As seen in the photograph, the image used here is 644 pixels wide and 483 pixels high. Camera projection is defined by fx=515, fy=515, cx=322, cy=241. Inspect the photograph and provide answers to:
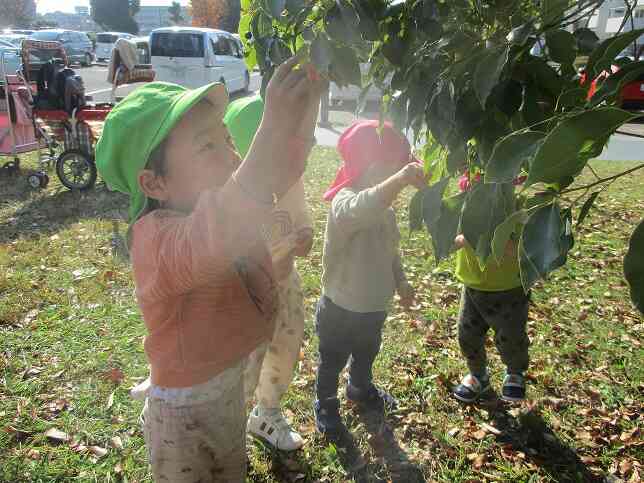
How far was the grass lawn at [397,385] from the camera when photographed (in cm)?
247

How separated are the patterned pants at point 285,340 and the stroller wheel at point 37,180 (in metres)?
5.58

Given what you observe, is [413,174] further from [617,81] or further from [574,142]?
[574,142]

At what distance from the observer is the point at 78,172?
6.51 metres

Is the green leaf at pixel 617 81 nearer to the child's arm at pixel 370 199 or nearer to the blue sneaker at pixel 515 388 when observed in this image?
the child's arm at pixel 370 199

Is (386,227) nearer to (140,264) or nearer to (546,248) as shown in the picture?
(140,264)

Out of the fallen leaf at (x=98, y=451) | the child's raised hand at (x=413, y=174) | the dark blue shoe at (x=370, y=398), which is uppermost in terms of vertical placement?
the child's raised hand at (x=413, y=174)

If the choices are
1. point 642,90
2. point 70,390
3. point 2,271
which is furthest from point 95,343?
point 642,90

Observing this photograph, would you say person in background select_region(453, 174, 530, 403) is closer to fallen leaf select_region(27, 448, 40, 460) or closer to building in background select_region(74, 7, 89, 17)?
fallen leaf select_region(27, 448, 40, 460)

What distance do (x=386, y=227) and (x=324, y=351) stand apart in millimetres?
661

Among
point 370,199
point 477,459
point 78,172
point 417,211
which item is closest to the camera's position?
point 417,211

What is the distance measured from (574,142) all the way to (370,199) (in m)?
1.41

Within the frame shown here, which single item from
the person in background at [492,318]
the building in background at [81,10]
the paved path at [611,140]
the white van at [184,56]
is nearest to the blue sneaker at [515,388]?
the person in background at [492,318]

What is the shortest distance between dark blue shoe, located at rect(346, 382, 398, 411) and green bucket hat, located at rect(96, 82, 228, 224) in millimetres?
1812

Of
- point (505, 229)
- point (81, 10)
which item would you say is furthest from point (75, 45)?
point (81, 10)
